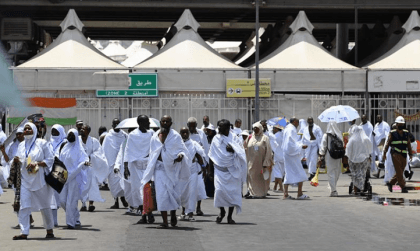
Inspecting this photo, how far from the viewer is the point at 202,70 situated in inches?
1430

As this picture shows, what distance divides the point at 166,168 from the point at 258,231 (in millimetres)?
1778

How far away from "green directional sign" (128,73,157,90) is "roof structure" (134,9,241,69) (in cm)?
55

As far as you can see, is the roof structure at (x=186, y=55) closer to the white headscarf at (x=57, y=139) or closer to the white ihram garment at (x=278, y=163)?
the white ihram garment at (x=278, y=163)

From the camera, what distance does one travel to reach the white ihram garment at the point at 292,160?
1928 cm

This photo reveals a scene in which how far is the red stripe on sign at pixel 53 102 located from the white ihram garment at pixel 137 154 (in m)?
18.4

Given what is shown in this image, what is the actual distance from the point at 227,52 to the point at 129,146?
52.8 metres

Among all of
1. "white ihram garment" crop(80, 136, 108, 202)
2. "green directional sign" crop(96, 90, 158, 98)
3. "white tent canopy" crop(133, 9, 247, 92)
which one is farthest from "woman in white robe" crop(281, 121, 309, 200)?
"white tent canopy" crop(133, 9, 247, 92)

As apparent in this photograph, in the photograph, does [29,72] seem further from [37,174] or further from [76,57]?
[37,174]

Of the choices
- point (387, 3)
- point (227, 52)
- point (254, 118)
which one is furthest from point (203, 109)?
point (227, 52)

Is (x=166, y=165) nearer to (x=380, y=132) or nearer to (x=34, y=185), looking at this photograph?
(x=34, y=185)

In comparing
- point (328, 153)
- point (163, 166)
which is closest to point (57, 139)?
point (163, 166)

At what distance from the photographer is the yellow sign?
35.8 meters

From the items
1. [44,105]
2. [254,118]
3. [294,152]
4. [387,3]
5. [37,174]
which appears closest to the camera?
[37,174]

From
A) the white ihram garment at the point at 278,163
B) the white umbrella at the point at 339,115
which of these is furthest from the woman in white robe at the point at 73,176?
the white ihram garment at the point at 278,163
